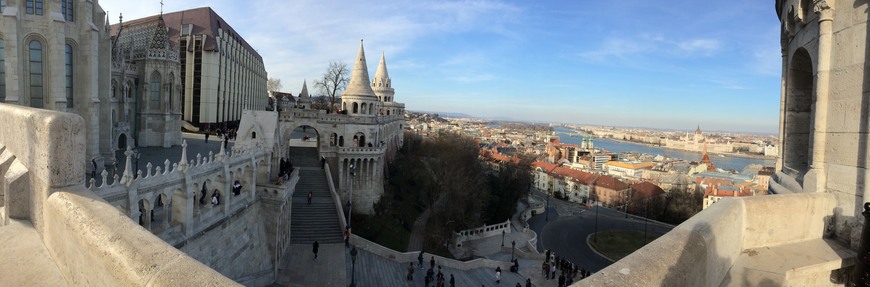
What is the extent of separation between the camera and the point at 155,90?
2686cm

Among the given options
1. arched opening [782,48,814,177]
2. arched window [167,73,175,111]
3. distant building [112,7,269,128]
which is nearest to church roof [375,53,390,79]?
distant building [112,7,269,128]

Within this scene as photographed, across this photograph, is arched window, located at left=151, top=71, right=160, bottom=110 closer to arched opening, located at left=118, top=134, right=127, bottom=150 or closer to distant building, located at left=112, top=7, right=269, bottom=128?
arched opening, located at left=118, top=134, right=127, bottom=150

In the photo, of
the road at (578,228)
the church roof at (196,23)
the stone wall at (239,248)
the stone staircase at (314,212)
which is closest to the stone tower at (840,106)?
the stone wall at (239,248)

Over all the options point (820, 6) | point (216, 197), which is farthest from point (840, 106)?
point (216, 197)

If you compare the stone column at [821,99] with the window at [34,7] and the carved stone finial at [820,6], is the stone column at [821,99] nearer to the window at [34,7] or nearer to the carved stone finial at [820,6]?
the carved stone finial at [820,6]

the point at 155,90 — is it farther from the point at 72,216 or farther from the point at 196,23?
the point at 72,216

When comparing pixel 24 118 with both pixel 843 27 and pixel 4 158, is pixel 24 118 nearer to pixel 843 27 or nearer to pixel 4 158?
pixel 4 158

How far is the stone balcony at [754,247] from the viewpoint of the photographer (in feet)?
10.4

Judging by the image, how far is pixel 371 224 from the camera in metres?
30.9

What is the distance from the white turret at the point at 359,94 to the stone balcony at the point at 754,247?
2968 cm

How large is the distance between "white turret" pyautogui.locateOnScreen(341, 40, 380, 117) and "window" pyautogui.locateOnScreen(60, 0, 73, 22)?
1828 cm

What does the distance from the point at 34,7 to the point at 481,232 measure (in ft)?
105

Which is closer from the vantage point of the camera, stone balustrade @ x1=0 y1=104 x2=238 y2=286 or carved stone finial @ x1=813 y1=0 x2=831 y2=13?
stone balustrade @ x1=0 y1=104 x2=238 y2=286

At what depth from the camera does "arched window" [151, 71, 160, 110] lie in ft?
87.6
